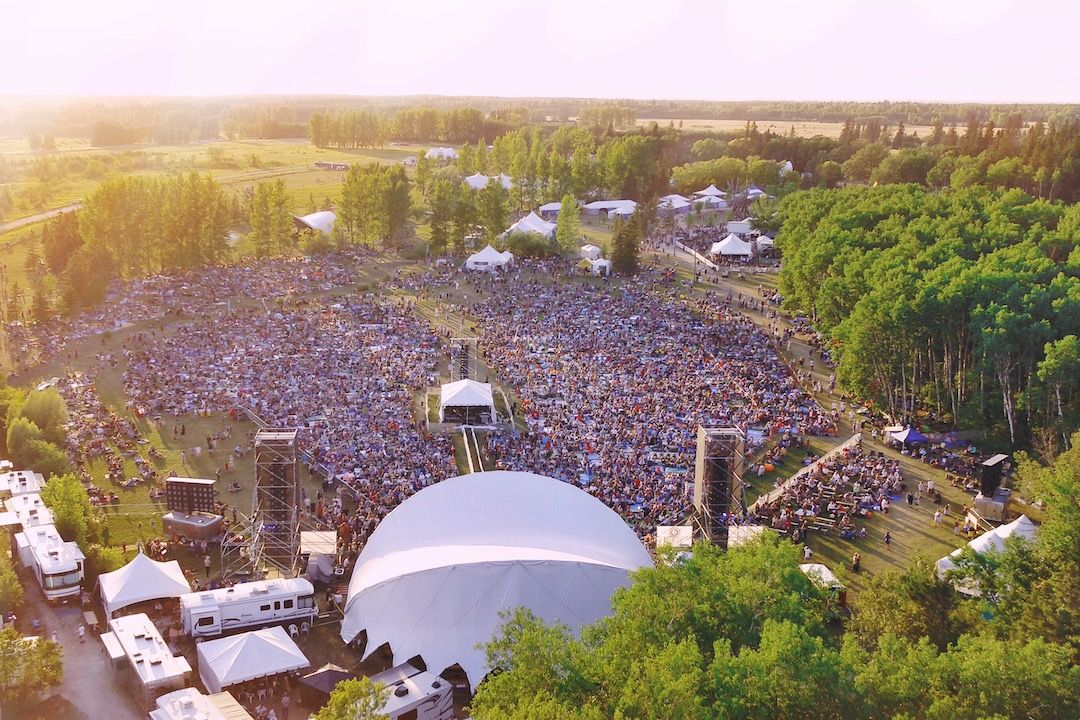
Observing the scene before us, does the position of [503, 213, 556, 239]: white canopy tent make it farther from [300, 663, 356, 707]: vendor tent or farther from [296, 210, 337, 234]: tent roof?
[300, 663, 356, 707]: vendor tent

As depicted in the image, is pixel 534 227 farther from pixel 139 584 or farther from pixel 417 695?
pixel 417 695

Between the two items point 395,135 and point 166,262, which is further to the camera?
point 395,135

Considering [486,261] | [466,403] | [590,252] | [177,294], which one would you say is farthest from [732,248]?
[177,294]

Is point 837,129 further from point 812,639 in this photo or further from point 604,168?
point 812,639

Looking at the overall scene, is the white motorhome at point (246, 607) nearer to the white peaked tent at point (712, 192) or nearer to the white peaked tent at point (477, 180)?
the white peaked tent at point (477, 180)

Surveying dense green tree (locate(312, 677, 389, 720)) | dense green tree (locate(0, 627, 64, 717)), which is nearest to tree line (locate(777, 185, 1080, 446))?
dense green tree (locate(312, 677, 389, 720))

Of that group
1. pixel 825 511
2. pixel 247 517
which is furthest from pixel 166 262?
pixel 825 511
